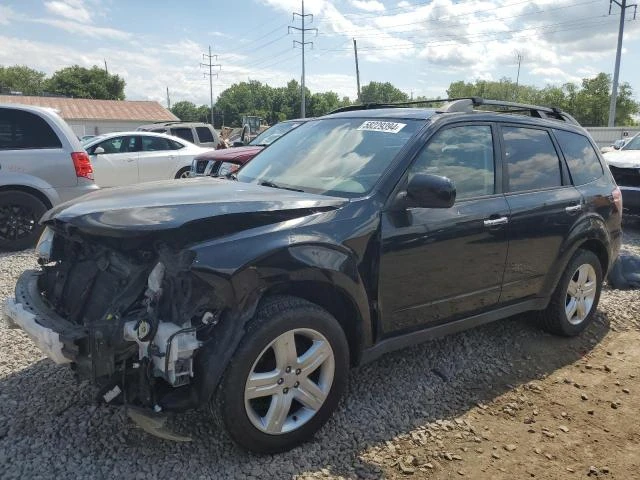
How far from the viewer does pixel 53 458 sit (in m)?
2.74

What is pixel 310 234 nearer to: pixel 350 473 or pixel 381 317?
pixel 381 317

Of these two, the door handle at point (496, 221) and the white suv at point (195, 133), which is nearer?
the door handle at point (496, 221)

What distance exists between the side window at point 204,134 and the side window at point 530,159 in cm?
1336

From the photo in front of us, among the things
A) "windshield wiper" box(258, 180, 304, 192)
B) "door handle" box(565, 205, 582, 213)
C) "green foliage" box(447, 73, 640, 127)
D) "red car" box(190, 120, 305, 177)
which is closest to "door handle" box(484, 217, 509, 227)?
"door handle" box(565, 205, 582, 213)

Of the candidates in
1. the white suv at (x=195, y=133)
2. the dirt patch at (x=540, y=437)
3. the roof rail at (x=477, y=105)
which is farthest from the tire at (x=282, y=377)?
the white suv at (x=195, y=133)

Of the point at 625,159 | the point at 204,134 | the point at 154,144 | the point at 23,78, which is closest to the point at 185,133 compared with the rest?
the point at 204,134

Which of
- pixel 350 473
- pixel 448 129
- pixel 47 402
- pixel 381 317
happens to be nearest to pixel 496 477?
pixel 350 473

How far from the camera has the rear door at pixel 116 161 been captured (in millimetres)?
11531

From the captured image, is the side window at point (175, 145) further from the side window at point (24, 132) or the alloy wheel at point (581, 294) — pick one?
the alloy wheel at point (581, 294)

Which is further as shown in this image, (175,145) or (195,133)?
(195,133)

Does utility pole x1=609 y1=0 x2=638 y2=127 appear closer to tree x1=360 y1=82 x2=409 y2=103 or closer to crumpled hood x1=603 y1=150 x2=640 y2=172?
crumpled hood x1=603 y1=150 x2=640 y2=172

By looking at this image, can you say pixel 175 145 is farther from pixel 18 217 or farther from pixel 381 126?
pixel 381 126

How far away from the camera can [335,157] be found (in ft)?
12.0

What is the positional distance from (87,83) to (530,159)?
86477 mm
